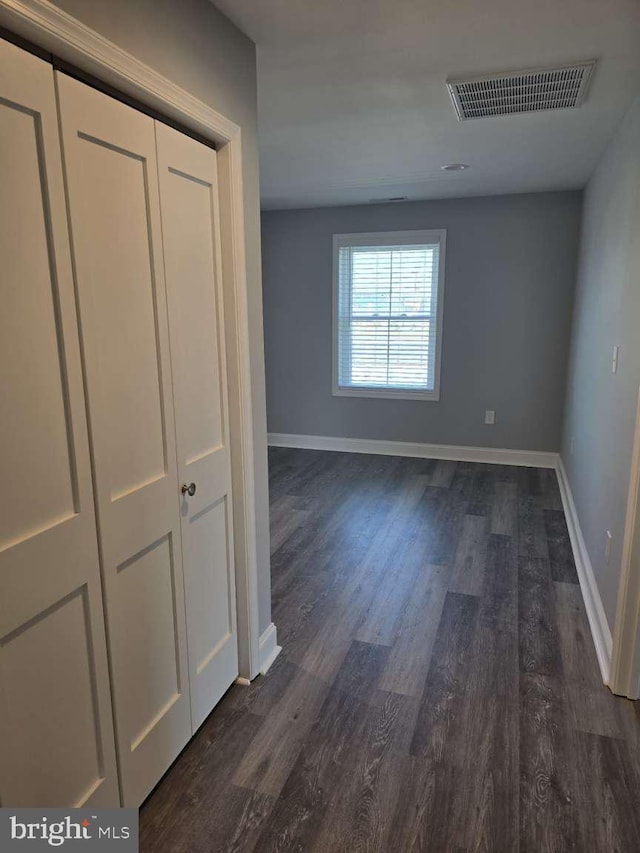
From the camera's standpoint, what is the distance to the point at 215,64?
176cm

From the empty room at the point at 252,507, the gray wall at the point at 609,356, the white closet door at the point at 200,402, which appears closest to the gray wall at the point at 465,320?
the gray wall at the point at 609,356

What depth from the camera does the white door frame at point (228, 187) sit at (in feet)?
3.77

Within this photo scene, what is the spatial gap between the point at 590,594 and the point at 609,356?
3.91ft

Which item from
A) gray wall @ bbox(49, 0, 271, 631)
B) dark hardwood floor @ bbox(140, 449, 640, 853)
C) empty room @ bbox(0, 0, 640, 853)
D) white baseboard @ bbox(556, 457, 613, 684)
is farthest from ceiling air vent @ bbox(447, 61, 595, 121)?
dark hardwood floor @ bbox(140, 449, 640, 853)

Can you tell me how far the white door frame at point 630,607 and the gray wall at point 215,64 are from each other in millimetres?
1392

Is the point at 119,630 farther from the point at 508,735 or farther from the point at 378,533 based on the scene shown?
the point at 378,533

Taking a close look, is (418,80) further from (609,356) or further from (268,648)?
(268,648)

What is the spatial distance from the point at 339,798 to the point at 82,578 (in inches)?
42.2

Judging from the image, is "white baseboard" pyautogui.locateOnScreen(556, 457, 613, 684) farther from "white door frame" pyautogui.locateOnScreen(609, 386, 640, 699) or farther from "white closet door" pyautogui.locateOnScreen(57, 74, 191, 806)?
"white closet door" pyautogui.locateOnScreen(57, 74, 191, 806)

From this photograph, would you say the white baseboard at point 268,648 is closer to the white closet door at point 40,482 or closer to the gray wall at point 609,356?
the white closet door at point 40,482

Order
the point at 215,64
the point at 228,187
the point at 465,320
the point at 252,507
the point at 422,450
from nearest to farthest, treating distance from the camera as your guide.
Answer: the point at 215,64, the point at 228,187, the point at 252,507, the point at 465,320, the point at 422,450

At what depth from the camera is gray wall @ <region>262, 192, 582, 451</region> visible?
487cm

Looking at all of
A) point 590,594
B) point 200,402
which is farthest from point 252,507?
point 590,594

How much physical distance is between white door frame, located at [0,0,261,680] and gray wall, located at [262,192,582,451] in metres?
3.58
